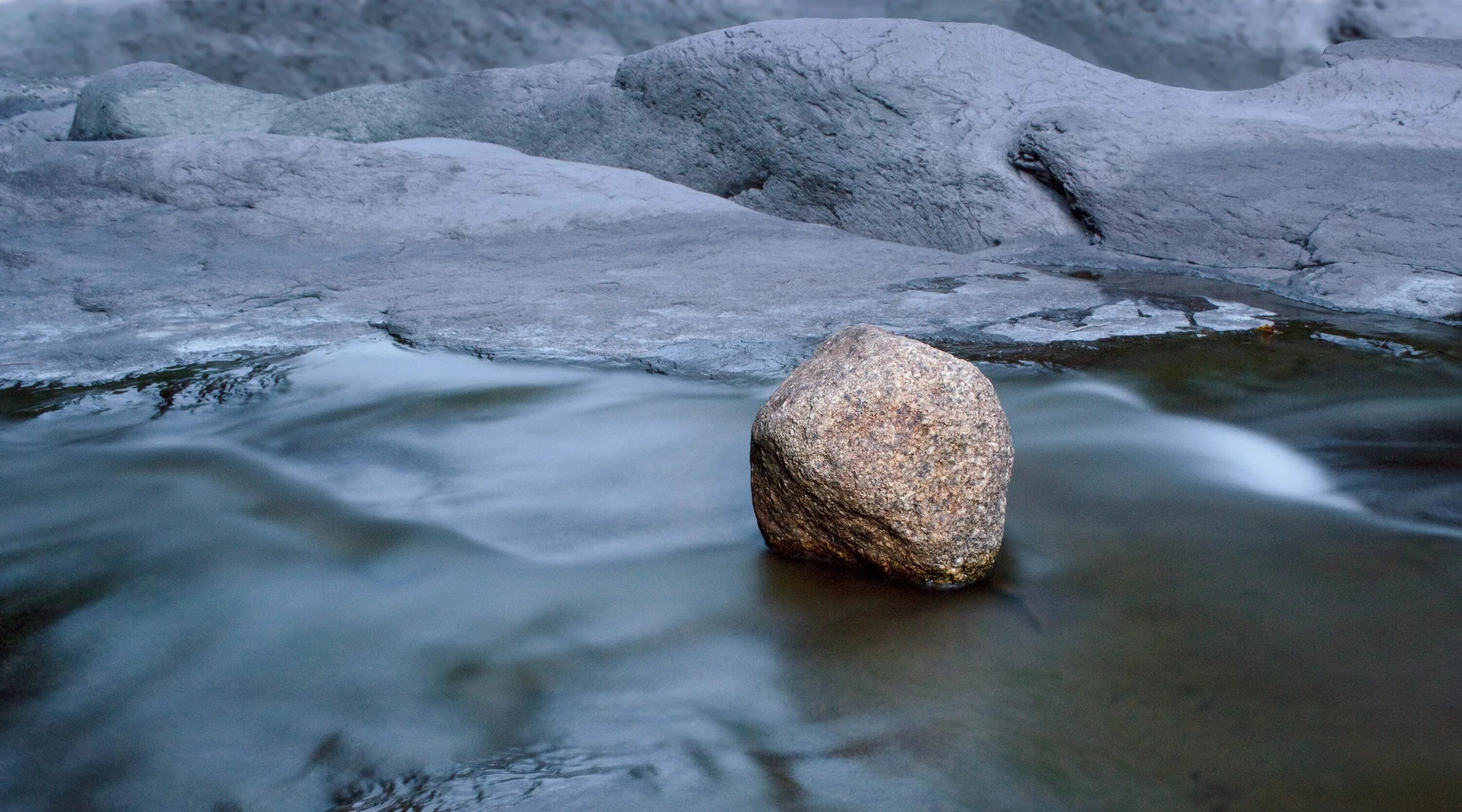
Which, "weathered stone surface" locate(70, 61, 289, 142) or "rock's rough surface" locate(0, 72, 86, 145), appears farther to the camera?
"rock's rough surface" locate(0, 72, 86, 145)

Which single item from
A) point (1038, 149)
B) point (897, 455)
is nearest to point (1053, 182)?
point (1038, 149)

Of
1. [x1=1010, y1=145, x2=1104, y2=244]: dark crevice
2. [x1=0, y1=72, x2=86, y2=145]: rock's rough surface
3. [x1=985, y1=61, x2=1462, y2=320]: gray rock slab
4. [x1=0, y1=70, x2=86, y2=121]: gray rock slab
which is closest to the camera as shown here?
[x1=985, y1=61, x2=1462, y2=320]: gray rock slab

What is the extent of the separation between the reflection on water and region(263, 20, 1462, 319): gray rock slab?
6.27 feet

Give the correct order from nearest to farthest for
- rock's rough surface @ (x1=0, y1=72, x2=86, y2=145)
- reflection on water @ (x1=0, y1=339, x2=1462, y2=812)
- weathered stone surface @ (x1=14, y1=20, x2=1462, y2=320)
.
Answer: reflection on water @ (x1=0, y1=339, x2=1462, y2=812) → weathered stone surface @ (x1=14, y1=20, x2=1462, y2=320) → rock's rough surface @ (x1=0, y1=72, x2=86, y2=145)

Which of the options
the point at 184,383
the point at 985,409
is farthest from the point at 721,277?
the point at 985,409

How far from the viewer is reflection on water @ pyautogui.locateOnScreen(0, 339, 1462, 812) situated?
6.10 feet

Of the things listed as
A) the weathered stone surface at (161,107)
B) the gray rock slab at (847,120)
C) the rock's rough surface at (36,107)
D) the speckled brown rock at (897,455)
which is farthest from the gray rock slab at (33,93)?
the speckled brown rock at (897,455)

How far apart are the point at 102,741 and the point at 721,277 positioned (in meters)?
3.57

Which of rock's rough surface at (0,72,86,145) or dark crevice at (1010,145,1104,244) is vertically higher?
rock's rough surface at (0,72,86,145)

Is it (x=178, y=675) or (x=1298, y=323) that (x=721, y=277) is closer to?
(x=1298, y=323)

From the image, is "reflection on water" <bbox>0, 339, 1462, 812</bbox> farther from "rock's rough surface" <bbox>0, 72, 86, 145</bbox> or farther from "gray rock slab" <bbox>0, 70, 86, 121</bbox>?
"gray rock slab" <bbox>0, 70, 86, 121</bbox>

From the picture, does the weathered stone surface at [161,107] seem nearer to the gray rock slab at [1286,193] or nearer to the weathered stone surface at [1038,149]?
the weathered stone surface at [1038,149]

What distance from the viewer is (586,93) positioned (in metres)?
8.09

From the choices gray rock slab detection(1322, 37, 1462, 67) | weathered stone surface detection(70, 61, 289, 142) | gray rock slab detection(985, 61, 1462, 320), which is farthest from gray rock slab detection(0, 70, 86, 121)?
gray rock slab detection(1322, 37, 1462, 67)
